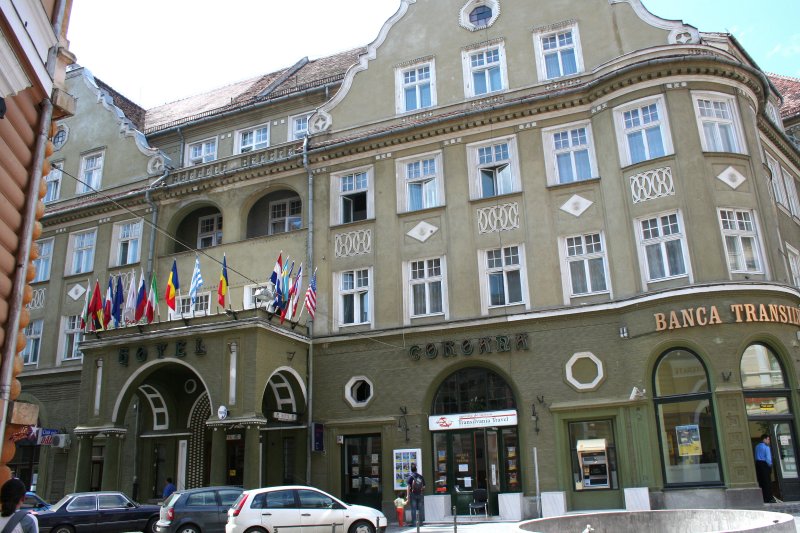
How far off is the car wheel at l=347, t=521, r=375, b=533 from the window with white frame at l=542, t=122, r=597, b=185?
13.1m

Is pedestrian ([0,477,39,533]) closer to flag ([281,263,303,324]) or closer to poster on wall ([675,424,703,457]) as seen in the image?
flag ([281,263,303,324])

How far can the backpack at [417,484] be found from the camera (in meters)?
21.6

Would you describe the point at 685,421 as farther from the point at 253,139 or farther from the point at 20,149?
the point at 253,139

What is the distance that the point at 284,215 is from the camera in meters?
30.7

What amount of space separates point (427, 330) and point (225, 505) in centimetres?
904

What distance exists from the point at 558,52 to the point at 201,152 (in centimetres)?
1752

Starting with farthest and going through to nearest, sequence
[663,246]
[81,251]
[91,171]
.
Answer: [91,171] < [81,251] < [663,246]

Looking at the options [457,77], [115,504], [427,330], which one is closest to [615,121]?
[457,77]

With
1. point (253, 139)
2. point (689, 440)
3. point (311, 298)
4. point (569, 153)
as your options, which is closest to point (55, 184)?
point (253, 139)

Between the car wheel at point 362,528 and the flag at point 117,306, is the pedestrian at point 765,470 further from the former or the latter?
the flag at point 117,306

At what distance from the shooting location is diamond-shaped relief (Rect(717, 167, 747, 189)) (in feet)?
74.1

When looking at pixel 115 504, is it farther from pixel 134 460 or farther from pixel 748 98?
pixel 748 98

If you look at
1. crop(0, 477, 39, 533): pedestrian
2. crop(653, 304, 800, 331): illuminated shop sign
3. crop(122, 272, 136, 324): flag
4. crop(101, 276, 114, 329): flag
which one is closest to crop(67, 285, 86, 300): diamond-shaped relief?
crop(101, 276, 114, 329): flag

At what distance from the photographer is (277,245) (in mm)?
28641
